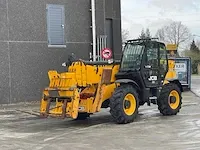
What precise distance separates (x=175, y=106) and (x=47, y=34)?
7828 millimetres

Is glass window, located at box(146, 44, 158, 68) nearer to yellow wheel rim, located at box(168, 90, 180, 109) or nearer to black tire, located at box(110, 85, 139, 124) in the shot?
yellow wheel rim, located at box(168, 90, 180, 109)

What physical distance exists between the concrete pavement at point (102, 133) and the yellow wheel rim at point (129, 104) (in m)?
0.39

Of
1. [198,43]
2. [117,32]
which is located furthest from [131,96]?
[198,43]

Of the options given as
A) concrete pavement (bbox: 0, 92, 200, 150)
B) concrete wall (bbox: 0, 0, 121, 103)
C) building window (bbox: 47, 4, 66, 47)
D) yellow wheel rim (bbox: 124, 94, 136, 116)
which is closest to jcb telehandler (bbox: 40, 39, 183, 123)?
yellow wheel rim (bbox: 124, 94, 136, 116)

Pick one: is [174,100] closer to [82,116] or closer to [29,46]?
[82,116]

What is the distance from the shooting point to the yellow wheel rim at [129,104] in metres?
12.5

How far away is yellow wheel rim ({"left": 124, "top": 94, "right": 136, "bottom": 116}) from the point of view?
12.5m

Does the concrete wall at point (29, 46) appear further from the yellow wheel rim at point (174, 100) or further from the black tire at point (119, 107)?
the black tire at point (119, 107)

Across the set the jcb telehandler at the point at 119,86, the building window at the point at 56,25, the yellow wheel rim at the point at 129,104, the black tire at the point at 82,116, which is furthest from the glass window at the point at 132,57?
the building window at the point at 56,25

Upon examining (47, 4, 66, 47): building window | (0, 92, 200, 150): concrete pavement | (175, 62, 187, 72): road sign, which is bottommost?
(0, 92, 200, 150): concrete pavement

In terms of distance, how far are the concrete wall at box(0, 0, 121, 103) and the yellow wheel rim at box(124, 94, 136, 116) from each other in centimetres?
760

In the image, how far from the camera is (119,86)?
12.7 m

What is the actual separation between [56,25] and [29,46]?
1.70 m

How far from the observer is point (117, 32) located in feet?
78.3
